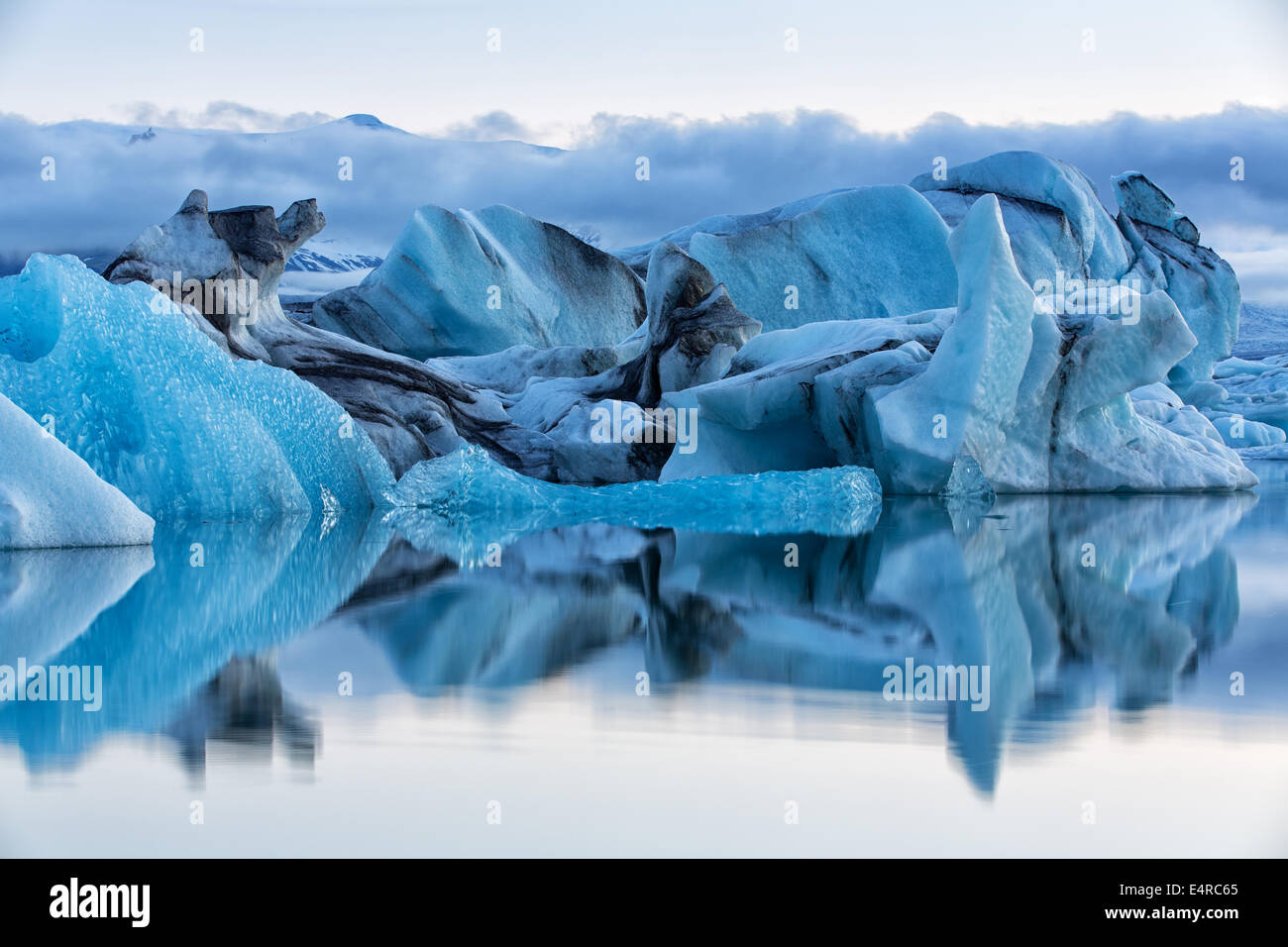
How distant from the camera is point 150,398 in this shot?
6.53 metres

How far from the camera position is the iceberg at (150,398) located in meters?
6.47

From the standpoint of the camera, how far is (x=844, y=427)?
31.6 ft

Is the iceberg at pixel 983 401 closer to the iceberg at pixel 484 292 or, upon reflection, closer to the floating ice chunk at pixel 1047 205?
the iceberg at pixel 484 292

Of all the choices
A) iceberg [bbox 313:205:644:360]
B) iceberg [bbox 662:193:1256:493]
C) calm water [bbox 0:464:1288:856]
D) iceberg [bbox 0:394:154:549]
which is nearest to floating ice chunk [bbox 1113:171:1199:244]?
iceberg [bbox 313:205:644:360]

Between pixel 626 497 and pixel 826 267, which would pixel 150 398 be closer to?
pixel 626 497

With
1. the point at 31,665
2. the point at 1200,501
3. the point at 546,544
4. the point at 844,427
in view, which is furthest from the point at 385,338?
the point at 31,665

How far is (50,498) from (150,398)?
1.44 m

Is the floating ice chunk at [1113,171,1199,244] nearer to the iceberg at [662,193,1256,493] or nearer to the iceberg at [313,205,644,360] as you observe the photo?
the iceberg at [313,205,644,360]

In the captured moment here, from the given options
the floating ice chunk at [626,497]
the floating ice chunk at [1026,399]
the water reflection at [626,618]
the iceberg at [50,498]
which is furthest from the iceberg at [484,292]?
the water reflection at [626,618]

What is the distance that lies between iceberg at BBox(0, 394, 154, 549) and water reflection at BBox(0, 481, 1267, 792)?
18 centimetres

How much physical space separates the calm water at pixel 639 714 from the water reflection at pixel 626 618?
0.01 metres

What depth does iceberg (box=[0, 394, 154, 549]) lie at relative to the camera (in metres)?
5.03

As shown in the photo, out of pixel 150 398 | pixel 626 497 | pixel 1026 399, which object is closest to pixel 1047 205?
pixel 1026 399
